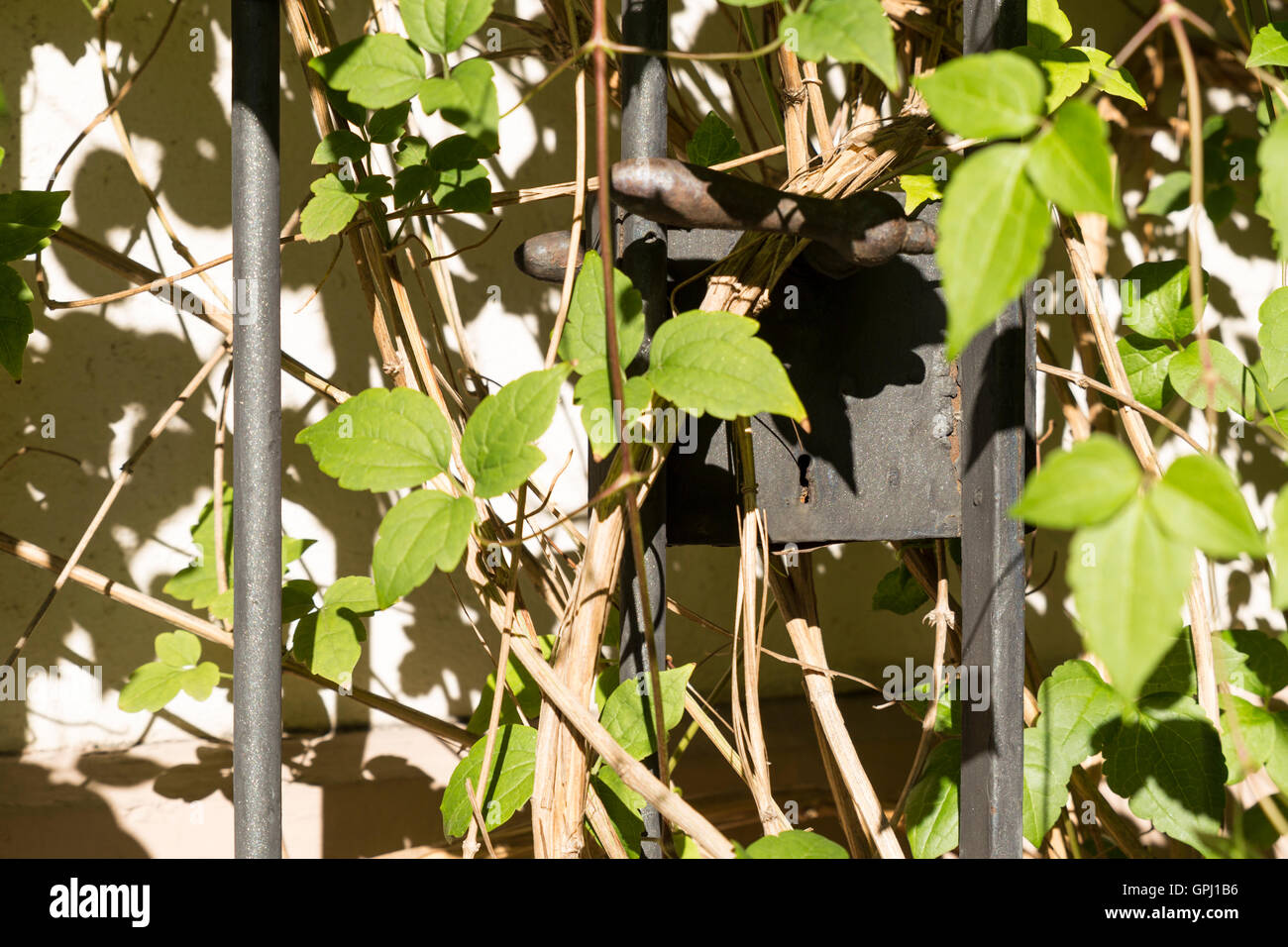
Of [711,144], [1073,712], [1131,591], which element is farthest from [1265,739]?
[711,144]

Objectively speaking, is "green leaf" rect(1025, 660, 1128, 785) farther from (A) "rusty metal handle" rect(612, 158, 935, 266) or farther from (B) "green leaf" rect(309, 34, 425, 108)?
(B) "green leaf" rect(309, 34, 425, 108)

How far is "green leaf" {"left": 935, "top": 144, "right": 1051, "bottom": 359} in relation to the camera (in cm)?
33

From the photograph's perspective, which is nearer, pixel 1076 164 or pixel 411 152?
pixel 1076 164

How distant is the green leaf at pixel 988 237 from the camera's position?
332mm

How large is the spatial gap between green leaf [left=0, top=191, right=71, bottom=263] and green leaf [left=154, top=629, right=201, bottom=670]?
1.12ft

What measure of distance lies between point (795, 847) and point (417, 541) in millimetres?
261

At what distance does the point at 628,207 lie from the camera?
476 mm

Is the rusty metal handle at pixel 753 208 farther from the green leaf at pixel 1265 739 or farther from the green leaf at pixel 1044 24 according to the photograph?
the green leaf at pixel 1265 739

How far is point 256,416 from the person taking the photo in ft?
1.76

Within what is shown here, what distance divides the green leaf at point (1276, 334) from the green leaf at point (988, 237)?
435 mm

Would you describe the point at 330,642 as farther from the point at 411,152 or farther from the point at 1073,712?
the point at 1073,712
